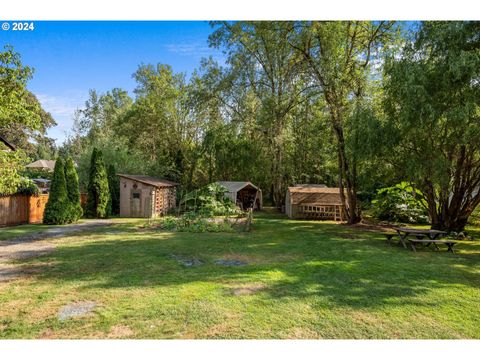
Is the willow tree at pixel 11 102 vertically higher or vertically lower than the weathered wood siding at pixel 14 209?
higher

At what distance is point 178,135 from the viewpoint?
96.0ft

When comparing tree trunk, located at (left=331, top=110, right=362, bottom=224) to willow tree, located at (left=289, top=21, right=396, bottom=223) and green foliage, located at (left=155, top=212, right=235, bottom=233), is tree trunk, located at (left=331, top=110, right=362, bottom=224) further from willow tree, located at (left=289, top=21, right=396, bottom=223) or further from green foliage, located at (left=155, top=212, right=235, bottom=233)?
green foliage, located at (left=155, top=212, right=235, bottom=233)

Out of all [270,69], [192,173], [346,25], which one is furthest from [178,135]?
[346,25]

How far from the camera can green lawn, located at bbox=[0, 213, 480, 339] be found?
152 inches

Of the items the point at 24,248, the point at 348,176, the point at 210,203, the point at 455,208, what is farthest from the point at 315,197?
the point at 24,248

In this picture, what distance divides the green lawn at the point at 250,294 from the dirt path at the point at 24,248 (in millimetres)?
382

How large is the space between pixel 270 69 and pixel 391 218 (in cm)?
1416

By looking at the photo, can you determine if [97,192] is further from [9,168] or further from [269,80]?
[269,80]

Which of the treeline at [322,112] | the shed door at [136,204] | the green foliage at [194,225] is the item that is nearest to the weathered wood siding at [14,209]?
the shed door at [136,204]

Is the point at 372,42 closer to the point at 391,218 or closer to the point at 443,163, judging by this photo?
the point at 443,163

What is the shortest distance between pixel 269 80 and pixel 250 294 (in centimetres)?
2191

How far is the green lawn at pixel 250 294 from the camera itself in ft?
12.7

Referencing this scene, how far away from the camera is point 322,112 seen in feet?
73.8

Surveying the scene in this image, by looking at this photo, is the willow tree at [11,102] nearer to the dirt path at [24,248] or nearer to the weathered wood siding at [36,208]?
the dirt path at [24,248]
